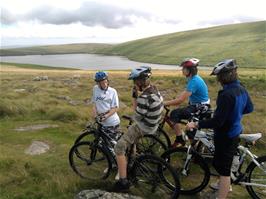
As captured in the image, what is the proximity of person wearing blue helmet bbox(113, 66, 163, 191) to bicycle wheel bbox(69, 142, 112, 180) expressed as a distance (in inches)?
44.4

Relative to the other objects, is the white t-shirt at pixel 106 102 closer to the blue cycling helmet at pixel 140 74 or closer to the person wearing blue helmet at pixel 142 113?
the person wearing blue helmet at pixel 142 113

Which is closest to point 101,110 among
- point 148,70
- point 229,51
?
point 148,70

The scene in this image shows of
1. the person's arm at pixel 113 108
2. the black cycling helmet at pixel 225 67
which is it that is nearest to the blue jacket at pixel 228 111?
the black cycling helmet at pixel 225 67

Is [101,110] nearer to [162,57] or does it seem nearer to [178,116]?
[178,116]

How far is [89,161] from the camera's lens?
853 centimetres

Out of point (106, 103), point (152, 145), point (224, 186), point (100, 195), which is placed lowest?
point (100, 195)

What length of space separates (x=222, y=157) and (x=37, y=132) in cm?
889

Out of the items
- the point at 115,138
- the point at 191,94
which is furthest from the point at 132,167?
the point at 191,94

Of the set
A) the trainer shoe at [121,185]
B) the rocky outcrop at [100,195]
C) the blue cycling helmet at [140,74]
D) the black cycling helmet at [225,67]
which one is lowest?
the rocky outcrop at [100,195]

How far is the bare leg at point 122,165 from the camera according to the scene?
7.04 m

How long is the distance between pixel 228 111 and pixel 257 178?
2031 millimetres

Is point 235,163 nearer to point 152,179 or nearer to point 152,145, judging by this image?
point 152,179

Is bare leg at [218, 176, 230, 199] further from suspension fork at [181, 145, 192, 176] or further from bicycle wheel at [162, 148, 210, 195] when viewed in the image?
suspension fork at [181, 145, 192, 176]

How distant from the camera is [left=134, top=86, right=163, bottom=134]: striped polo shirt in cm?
665
